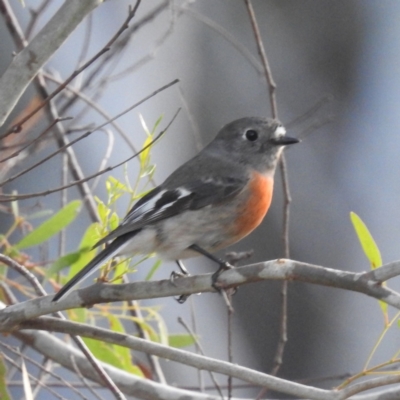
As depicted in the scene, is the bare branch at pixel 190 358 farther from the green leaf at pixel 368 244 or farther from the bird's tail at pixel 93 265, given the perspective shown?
the green leaf at pixel 368 244

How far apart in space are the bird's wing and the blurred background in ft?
7.34

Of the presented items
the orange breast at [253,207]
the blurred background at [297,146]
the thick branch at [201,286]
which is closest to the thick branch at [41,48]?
the thick branch at [201,286]

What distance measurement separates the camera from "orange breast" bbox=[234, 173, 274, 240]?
314cm

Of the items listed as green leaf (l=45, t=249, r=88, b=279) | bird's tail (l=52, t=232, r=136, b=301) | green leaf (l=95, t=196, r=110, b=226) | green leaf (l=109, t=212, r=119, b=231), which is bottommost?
bird's tail (l=52, t=232, r=136, b=301)

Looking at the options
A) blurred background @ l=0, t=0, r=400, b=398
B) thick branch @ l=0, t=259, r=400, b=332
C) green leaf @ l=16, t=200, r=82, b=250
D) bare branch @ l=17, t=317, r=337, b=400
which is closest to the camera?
thick branch @ l=0, t=259, r=400, b=332

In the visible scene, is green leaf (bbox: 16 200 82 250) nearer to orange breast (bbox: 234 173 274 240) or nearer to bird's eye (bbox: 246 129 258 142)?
→ orange breast (bbox: 234 173 274 240)

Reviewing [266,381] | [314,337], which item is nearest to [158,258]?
[266,381]

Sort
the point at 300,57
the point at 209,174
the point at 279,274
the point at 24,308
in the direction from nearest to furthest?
the point at 279,274, the point at 24,308, the point at 209,174, the point at 300,57

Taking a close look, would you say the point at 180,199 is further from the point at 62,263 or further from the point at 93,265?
the point at 93,265

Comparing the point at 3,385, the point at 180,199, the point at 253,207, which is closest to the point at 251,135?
the point at 253,207

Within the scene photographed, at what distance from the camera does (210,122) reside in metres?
7.11

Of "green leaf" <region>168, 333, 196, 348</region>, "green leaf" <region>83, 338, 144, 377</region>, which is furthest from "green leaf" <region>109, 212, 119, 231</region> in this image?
"green leaf" <region>168, 333, 196, 348</region>

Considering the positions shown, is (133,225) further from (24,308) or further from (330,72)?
(330,72)

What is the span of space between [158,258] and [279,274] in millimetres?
1148
